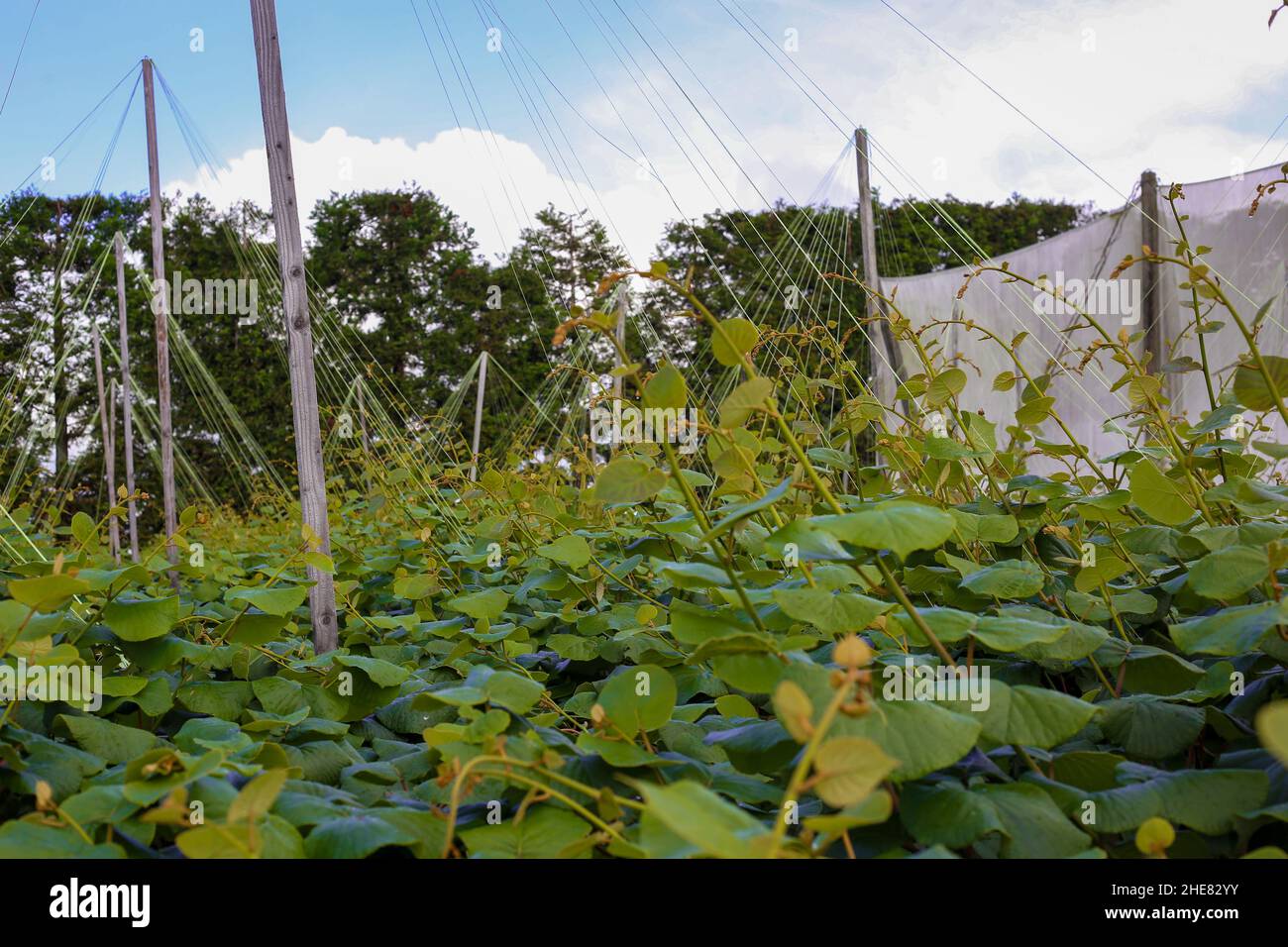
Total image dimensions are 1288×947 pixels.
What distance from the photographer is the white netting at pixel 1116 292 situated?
15.1ft

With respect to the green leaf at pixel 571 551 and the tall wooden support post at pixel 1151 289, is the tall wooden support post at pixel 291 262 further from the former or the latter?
the tall wooden support post at pixel 1151 289

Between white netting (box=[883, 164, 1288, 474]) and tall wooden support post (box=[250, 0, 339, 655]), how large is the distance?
3035 millimetres

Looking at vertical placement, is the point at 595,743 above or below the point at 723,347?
below

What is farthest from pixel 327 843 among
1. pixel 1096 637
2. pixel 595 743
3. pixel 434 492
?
pixel 434 492

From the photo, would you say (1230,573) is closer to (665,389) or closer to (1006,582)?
(1006,582)

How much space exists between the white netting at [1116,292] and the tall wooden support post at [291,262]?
3.04m

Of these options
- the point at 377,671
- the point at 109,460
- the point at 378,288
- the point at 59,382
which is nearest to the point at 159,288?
the point at 109,460

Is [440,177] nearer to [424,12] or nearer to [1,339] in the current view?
[1,339]

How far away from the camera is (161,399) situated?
4.63 metres

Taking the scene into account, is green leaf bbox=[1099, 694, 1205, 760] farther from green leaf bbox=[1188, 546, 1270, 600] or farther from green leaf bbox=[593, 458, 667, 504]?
green leaf bbox=[593, 458, 667, 504]

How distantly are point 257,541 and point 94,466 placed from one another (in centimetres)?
874

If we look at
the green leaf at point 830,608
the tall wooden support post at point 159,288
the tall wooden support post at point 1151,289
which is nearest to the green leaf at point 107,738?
the green leaf at point 830,608

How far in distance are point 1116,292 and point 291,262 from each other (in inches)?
201

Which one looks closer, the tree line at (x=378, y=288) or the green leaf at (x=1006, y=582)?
the green leaf at (x=1006, y=582)
